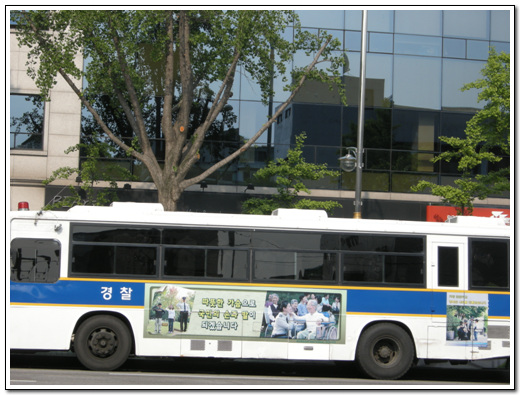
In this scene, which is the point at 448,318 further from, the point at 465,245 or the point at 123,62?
the point at 123,62

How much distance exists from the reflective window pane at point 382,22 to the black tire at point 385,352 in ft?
49.2

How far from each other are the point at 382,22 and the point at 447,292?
48.0 feet

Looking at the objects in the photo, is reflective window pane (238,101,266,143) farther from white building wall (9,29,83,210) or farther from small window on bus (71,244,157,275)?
small window on bus (71,244,157,275)

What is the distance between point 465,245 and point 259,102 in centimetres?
1226

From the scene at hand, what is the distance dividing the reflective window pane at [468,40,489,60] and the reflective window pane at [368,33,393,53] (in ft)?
10.1

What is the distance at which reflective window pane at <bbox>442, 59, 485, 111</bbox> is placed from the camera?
82.0 ft

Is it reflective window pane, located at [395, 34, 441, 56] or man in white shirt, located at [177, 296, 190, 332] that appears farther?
reflective window pane, located at [395, 34, 441, 56]

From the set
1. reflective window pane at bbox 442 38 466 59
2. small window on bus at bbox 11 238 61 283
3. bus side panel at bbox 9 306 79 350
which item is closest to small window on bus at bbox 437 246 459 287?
bus side panel at bbox 9 306 79 350

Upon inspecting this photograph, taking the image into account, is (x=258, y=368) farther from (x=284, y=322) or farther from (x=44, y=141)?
(x=44, y=141)

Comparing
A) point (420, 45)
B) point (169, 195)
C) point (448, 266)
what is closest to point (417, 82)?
point (420, 45)

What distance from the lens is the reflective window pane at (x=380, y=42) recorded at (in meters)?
24.8

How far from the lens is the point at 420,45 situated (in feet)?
82.2

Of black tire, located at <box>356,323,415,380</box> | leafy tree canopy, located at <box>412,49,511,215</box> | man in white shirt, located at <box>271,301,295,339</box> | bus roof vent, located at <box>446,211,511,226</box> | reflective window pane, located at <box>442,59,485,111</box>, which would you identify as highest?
reflective window pane, located at <box>442,59,485,111</box>
